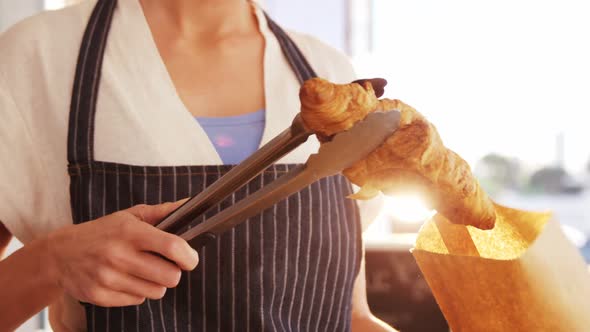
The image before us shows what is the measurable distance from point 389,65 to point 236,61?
2.33 metres

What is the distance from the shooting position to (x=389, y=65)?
318cm

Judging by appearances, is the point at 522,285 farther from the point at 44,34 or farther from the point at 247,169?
the point at 44,34

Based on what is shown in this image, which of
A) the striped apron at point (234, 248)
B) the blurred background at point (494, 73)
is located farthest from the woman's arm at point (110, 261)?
the blurred background at point (494, 73)

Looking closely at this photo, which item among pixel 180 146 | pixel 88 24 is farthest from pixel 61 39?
pixel 180 146

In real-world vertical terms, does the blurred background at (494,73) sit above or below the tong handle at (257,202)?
below

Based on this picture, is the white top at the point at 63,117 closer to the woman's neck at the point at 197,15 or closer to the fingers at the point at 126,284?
the woman's neck at the point at 197,15

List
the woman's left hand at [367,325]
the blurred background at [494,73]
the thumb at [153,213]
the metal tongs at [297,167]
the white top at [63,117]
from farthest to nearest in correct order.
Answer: the blurred background at [494,73] < the woman's left hand at [367,325] < the white top at [63,117] < the thumb at [153,213] < the metal tongs at [297,167]

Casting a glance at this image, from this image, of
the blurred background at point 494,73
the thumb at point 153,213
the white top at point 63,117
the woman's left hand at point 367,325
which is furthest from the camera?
the blurred background at point 494,73

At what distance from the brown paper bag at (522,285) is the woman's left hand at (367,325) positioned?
1.00ft

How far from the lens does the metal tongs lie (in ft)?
1.46

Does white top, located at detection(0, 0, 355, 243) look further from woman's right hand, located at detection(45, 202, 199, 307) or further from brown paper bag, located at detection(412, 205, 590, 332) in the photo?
brown paper bag, located at detection(412, 205, 590, 332)

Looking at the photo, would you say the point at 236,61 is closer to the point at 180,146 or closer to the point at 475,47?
the point at 180,146

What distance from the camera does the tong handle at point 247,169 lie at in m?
0.46

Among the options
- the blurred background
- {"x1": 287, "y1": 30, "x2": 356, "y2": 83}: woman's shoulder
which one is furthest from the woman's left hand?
the blurred background
